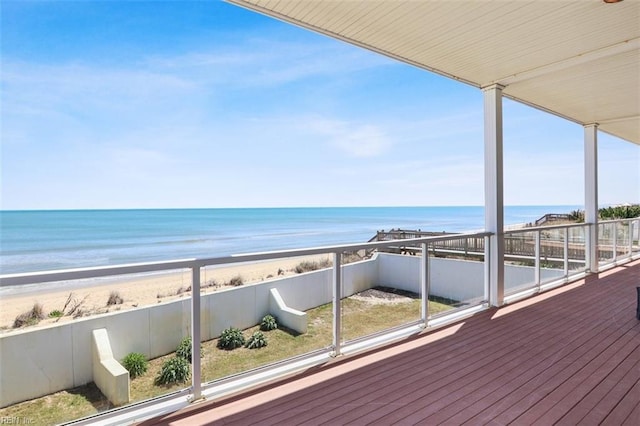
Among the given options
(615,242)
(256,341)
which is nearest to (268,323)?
(256,341)

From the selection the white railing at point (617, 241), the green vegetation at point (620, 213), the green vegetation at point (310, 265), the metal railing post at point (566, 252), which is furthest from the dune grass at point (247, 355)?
the green vegetation at point (620, 213)

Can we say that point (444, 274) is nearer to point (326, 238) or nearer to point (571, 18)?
point (571, 18)

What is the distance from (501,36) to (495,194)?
188 centimetres

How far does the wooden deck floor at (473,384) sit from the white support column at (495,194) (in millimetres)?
715

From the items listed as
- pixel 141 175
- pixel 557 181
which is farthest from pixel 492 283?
pixel 557 181

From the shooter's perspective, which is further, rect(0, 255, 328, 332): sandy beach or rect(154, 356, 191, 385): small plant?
rect(154, 356, 191, 385): small plant

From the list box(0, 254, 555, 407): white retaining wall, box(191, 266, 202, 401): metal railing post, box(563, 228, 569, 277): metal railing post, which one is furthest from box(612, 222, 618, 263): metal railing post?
box(191, 266, 202, 401): metal railing post

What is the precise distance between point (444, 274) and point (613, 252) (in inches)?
208

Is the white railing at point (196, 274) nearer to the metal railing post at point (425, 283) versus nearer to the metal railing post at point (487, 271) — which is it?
the metal railing post at point (425, 283)

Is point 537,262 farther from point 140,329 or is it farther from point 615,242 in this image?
point 140,329

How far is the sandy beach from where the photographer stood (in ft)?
5.61

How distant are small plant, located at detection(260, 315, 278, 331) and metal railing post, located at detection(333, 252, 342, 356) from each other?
563 mm

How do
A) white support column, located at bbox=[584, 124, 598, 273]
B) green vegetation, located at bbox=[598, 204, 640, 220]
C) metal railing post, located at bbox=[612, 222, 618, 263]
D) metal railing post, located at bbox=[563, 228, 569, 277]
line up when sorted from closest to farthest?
1. metal railing post, located at bbox=[563, 228, 569, 277]
2. white support column, located at bbox=[584, 124, 598, 273]
3. metal railing post, located at bbox=[612, 222, 618, 263]
4. green vegetation, located at bbox=[598, 204, 640, 220]

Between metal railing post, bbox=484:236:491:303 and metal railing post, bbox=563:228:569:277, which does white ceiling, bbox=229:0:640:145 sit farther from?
metal railing post, bbox=563:228:569:277
